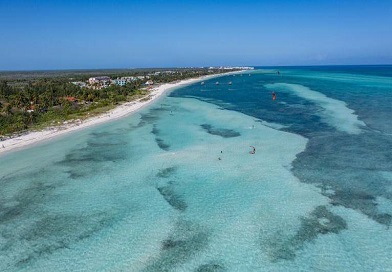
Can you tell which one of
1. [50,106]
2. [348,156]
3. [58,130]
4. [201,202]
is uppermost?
[50,106]

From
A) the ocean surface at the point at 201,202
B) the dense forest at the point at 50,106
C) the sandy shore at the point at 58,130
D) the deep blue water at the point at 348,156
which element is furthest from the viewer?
the dense forest at the point at 50,106

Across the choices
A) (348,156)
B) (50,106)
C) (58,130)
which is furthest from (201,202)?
(50,106)

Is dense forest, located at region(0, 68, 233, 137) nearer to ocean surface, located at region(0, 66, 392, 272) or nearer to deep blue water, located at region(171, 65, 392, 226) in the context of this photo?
ocean surface, located at region(0, 66, 392, 272)

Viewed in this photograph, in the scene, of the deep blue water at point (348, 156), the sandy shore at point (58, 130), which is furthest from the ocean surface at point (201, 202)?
the sandy shore at point (58, 130)

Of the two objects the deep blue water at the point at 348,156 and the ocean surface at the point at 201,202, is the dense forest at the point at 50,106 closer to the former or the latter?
the ocean surface at the point at 201,202

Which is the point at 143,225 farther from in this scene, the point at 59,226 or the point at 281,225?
the point at 281,225

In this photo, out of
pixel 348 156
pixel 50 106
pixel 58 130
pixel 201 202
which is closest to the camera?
pixel 201 202

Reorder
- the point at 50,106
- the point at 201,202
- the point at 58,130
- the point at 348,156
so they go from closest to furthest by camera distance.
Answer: the point at 201,202 → the point at 348,156 → the point at 58,130 → the point at 50,106

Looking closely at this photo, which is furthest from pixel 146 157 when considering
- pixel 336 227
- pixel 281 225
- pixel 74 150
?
pixel 336 227

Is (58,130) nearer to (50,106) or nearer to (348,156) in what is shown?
(50,106)
